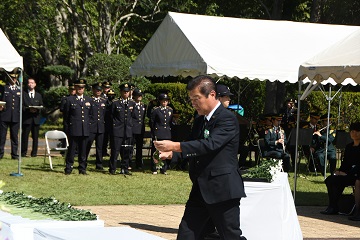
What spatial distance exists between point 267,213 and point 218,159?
10.4ft

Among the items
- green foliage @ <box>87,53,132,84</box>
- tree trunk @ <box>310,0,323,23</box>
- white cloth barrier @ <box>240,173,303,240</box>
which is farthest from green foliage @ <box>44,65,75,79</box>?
white cloth barrier @ <box>240,173,303,240</box>

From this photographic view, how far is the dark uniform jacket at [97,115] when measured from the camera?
Result: 2058cm

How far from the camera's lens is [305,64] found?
14711mm

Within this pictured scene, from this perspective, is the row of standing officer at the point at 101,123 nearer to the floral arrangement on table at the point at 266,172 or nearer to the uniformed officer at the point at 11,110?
the uniformed officer at the point at 11,110

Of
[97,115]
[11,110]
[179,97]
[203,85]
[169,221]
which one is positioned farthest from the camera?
[179,97]

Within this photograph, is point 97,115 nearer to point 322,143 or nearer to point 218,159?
point 322,143

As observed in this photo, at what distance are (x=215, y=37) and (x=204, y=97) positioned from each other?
1158cm

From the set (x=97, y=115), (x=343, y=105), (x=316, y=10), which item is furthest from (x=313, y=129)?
(x=316, y=10)

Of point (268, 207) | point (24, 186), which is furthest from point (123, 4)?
point (268, 207)

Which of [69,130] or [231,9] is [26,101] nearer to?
[69,130]

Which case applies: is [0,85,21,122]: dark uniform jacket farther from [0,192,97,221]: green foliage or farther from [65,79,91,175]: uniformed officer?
[0,192,97,221]: green foliage

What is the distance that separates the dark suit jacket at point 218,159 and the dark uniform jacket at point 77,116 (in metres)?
11.9

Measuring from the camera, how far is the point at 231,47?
18.8 m

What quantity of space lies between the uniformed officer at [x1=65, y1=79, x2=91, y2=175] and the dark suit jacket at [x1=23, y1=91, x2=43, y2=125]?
304 cm
